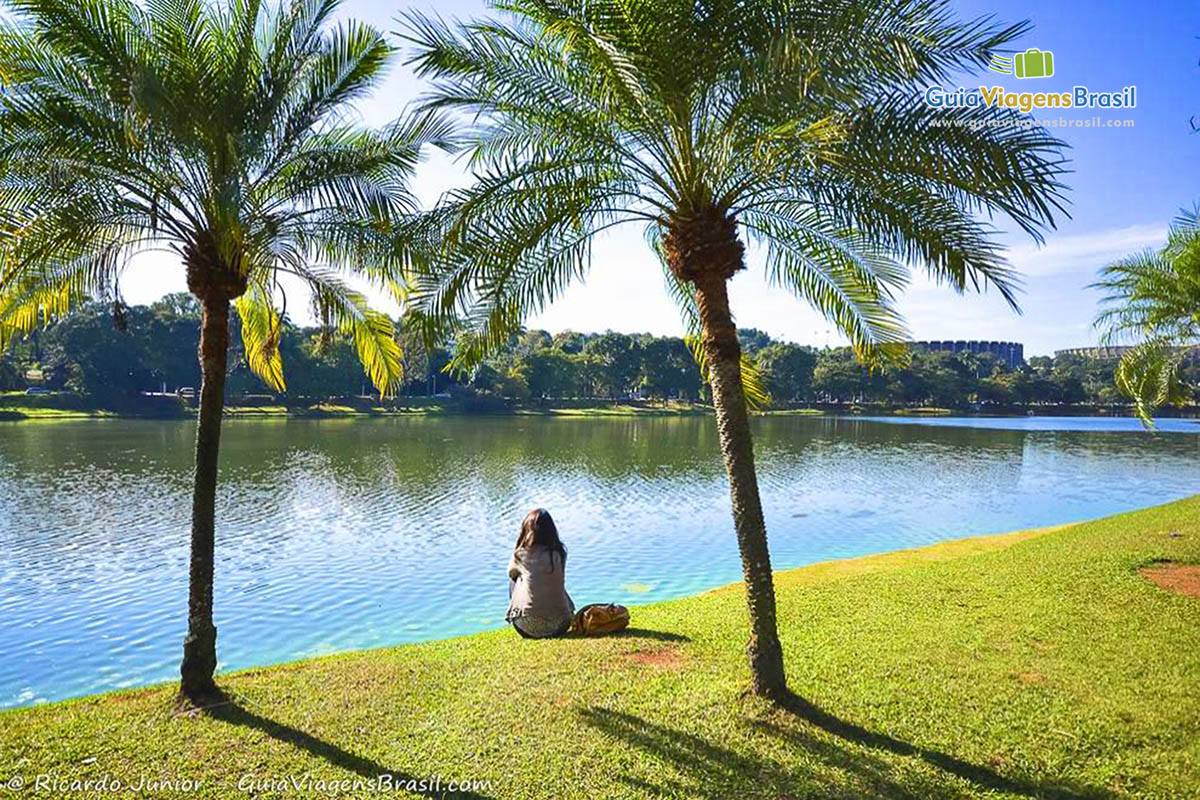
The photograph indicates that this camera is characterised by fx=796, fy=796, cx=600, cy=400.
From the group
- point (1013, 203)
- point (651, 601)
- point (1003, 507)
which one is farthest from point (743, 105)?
point (1003, 507)

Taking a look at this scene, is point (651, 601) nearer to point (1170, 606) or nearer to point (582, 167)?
point (1170, 606)

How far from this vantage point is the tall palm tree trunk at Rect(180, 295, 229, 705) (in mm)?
7262

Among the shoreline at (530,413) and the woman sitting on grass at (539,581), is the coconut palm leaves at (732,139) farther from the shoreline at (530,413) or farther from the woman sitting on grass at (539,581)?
the shoreline at (530,413)

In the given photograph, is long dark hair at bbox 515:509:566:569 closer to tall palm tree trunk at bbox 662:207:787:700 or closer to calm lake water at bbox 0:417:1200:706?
tall palm tree trunk at bbox 662:207:787:700

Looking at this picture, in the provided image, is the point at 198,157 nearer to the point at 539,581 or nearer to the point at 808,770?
the point at 539,581

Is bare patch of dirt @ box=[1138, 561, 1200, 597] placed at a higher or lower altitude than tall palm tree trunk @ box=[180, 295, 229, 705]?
lower

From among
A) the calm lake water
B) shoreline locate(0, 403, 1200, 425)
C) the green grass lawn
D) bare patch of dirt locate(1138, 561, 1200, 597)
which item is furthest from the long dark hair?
shoreline locate(0, 403, 1200, 425)

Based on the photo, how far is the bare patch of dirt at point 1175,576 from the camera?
36.0 ft

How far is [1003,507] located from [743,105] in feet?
80.8

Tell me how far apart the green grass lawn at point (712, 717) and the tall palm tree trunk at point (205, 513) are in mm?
370

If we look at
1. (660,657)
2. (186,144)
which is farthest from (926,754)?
(186,144)

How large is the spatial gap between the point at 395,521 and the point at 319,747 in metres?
16.3

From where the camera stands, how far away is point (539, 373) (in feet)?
295

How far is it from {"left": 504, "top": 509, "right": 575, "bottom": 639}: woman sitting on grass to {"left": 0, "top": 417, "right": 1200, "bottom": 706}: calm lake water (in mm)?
3759
